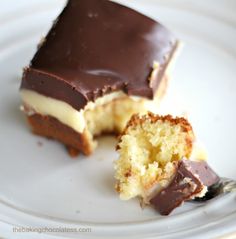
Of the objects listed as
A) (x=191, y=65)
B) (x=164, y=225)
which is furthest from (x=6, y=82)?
(x=164, y=225)

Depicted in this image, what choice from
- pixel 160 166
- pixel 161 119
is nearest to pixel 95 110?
pixel 161 119

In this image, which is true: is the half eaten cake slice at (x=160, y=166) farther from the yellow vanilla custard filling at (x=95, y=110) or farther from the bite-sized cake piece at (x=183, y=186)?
the yellow vanilla custard filling at (x=95, y=110)

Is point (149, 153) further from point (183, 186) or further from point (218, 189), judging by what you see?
point (218, 189)

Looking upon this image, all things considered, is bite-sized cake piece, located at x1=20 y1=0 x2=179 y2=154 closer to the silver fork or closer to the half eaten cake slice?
the half eaten cake slice

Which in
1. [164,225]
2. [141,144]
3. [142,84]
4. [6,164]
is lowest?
[6,164]

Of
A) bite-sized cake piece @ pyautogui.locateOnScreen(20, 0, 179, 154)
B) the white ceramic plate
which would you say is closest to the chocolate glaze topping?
bite-sized cake piece @ pyautogui.locateOnScreen(20, 0, 179, 154)

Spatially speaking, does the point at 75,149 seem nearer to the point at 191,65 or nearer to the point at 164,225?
the point at 164,225

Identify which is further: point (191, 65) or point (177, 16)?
point (177, 16)
